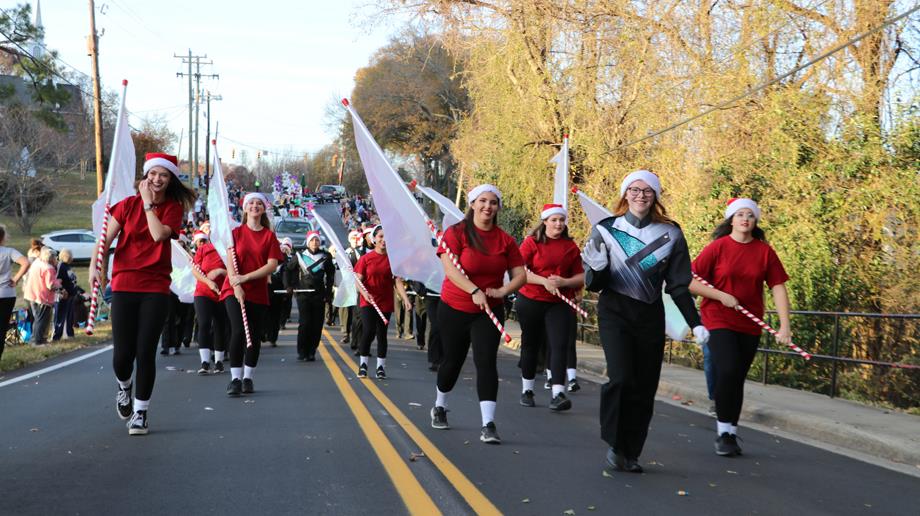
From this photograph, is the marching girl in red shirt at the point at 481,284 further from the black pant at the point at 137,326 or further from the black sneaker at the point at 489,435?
the black pant at the point at 137,326

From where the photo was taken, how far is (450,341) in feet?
27.2

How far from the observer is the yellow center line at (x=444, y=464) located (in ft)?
19.1

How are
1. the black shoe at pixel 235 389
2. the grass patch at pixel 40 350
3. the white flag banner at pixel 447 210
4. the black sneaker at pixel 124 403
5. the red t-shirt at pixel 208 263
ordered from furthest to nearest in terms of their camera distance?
the grass patch at pixel 40 350, the red t-shirt at pixel 208 263, the white flag banner at pixel 447 210, the black shoe at pixel 235 389, the black sneaker at pixel 124 403

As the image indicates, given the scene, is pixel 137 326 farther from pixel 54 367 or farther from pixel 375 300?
pixel 54 367

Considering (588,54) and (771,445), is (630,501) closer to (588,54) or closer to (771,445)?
(771,445)

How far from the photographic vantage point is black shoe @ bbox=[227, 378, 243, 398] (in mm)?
10773

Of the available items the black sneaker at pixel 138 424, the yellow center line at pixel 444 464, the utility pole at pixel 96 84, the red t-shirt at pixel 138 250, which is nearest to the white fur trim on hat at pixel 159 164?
the red t-shirt at pixel 138 250

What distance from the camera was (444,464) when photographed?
7027mm

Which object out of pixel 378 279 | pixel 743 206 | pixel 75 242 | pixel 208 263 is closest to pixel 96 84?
pixel 75 242

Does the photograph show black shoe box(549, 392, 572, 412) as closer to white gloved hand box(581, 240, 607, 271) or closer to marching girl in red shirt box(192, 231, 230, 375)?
white gloved hand box(581, 240, 607, 271)

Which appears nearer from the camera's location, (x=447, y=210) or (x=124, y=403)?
(x=124, y=403)

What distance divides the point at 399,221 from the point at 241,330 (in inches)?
80.3

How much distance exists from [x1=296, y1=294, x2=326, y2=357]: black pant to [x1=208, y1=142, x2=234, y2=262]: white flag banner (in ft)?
11.4

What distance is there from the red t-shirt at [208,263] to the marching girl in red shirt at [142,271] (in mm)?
4641
